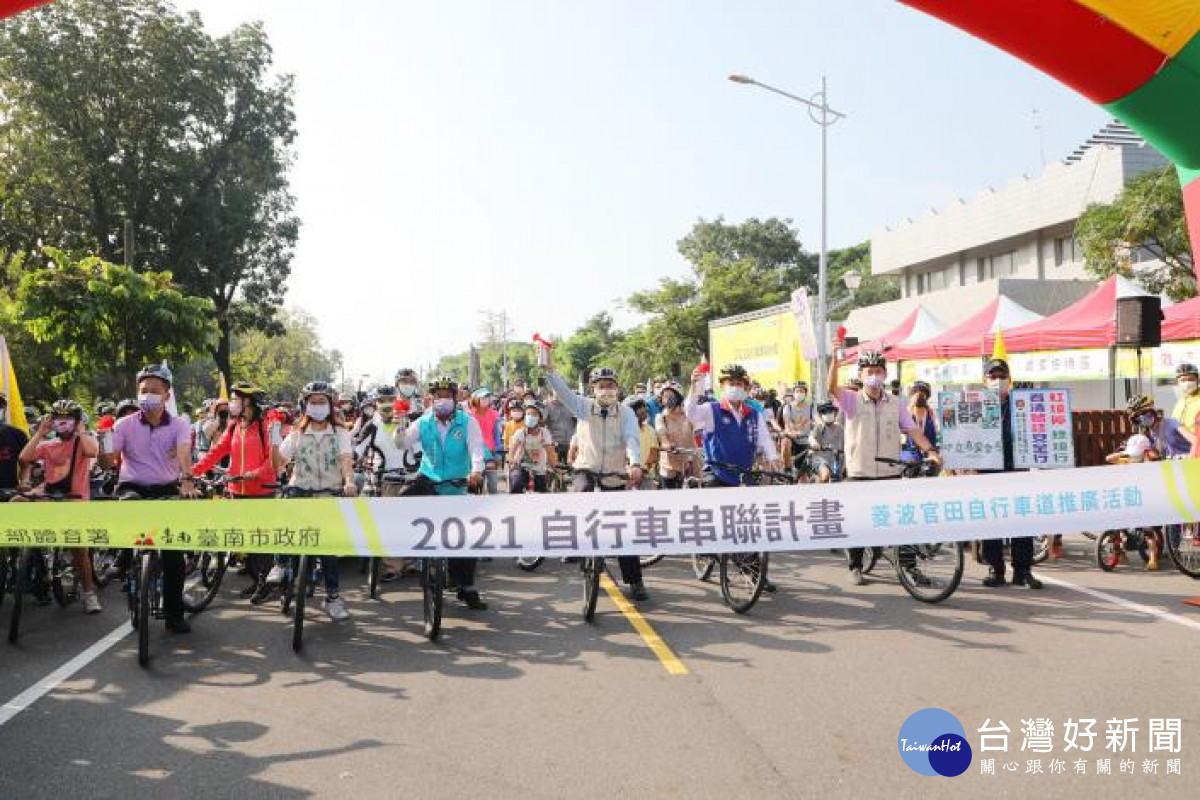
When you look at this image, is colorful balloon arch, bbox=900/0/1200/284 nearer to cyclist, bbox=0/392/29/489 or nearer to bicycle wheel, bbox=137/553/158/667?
bicycle wheel, bbox=137/553/158/667

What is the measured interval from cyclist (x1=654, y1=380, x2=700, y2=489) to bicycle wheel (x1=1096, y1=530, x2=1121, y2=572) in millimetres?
4228

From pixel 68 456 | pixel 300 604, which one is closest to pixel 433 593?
pixel 300 604

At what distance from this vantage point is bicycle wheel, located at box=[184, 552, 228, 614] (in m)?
7.96

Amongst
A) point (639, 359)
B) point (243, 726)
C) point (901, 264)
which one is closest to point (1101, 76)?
point (243, 726)

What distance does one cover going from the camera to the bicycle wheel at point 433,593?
22.1 feet

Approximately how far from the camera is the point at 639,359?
52594mm

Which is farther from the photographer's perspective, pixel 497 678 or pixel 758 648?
pixel 758 648

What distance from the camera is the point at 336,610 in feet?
24.5

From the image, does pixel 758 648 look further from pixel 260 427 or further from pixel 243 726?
pixel 260 427

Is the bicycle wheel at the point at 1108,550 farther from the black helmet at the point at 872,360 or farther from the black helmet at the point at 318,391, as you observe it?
the black helmet at the point at 318,391

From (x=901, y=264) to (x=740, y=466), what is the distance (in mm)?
37672

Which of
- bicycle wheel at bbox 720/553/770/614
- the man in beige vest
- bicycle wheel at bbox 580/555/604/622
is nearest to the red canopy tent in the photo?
the man in beige vest

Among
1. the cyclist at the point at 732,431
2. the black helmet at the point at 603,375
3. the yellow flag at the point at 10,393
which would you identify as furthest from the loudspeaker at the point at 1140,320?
the yellow flag at the point at 10,393

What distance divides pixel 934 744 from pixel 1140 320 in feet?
30.1
